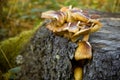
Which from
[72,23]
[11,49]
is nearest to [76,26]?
[72,23]

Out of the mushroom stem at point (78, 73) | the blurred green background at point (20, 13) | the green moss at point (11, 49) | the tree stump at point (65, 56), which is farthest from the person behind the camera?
the blurred green background at point (20, 13)

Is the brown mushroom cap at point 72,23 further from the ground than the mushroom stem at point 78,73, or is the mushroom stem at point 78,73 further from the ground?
the brown mushroom cap at point 72,23

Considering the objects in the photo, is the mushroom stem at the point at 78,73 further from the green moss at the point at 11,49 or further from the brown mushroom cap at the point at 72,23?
the green moss at the point at 11,49

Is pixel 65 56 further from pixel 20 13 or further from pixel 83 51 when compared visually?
pixel 20 13

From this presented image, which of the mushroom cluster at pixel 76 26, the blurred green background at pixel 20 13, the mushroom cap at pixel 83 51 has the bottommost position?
the blurred green background at pixel 20 13

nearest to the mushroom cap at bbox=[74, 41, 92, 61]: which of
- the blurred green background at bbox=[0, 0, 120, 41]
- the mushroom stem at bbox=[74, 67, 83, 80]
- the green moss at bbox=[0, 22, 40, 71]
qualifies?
the mushroom stem at bbox=[74, 67, 83, 80]

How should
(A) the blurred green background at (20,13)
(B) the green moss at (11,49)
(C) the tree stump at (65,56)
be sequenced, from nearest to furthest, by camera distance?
(C) the tree stump at (65,56) < (B) the green moss at (11,49) < (A) the blurred green background at (20,13)

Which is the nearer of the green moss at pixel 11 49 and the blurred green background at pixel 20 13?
the green moss at pixel 11 49

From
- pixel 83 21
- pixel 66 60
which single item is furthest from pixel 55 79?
pixel 83 21

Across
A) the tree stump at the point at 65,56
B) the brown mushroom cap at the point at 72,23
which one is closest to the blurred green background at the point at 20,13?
the tree stump at the point at 65,56

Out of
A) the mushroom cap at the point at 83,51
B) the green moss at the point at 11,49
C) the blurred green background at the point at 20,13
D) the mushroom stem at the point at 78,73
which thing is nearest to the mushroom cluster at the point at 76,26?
the mushroom cap at the point at 83,51
